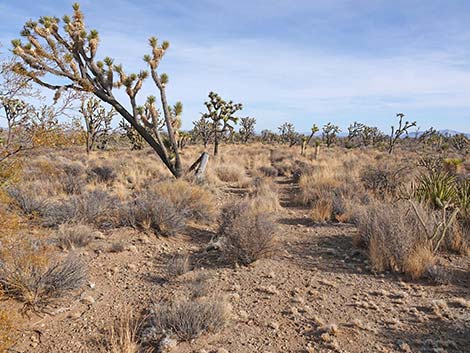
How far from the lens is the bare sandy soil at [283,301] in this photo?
365 centimetres

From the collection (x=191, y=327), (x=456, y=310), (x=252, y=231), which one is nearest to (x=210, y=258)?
(x=252, y=231)

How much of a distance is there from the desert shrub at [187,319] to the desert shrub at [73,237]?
2.38 meters

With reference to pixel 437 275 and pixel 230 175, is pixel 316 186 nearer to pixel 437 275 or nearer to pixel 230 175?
pixel 230 175

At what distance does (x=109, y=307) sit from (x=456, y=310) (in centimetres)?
426

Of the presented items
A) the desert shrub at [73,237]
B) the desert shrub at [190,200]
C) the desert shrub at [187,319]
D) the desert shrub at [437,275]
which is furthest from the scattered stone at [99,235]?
the desert shrub at [437,275]

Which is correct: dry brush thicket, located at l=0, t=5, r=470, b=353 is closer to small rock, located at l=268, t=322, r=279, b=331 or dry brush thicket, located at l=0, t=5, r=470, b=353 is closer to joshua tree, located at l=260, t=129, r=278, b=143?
small rock, located at l=268, t=322, r=279, b=331

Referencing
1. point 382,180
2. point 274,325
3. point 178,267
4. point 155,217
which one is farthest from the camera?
point 382,180

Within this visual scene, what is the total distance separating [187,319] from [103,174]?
1086cm

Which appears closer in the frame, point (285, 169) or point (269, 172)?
point (269, 172)

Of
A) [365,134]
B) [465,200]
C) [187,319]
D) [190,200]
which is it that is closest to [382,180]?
[465,200]

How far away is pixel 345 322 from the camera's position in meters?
3.99

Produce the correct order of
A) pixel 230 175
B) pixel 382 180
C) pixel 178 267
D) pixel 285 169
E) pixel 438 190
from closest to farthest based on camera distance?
pixel 178 267 → pixel 438 190 → pixel 382 180 → pixel 230 175 → pixel 285 169

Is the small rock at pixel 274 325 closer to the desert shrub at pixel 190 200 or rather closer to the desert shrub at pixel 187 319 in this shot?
the desert shrub at pixel 187 319

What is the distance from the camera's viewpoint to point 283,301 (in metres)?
4.49
